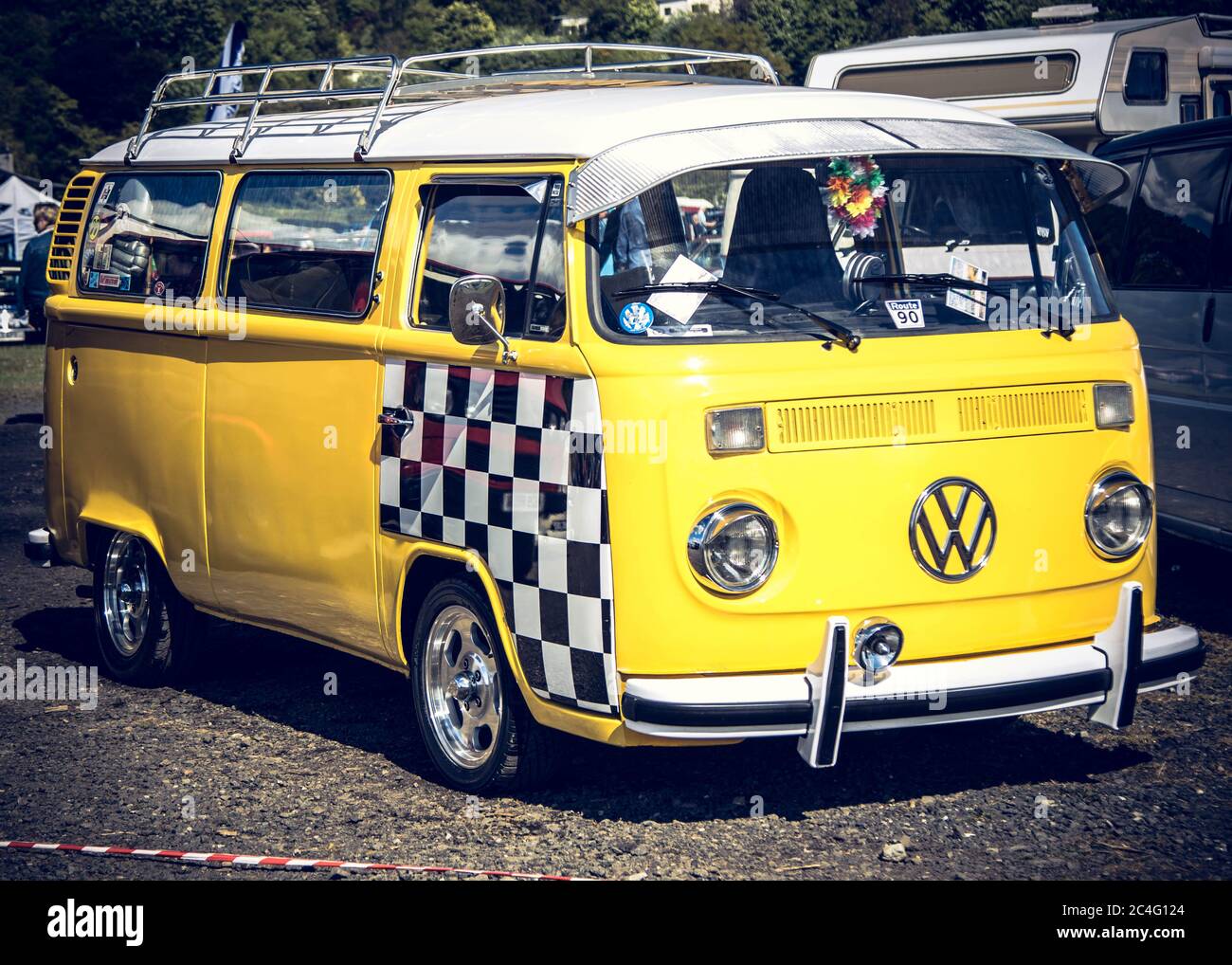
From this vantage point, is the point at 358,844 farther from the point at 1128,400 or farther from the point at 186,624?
the point at 1128,400

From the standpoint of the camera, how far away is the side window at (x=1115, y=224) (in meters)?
8.57

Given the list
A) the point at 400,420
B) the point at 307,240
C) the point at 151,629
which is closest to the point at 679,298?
the point at 400,420

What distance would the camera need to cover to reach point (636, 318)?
4.93 metres

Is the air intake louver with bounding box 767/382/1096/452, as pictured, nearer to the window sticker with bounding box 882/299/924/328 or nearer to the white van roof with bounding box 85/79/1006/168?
the window sticker with bounding box 882/299/924/328

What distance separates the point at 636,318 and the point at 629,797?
1636mm

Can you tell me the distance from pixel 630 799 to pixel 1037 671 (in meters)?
1.40

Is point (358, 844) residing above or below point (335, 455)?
below

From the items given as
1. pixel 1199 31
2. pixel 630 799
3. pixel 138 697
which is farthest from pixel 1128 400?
pixel 1199 31

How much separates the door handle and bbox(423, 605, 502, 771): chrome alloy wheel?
0.62 m

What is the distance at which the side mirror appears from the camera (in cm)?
511

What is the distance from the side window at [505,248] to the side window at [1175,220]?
13.0 feet

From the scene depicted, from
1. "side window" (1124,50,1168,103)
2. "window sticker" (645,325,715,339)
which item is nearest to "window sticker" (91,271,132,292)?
"window sticker" (645,325,715,339)

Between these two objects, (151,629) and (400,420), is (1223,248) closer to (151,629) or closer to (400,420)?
(400,420)
